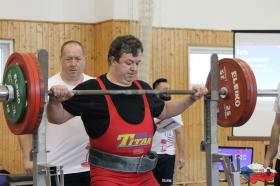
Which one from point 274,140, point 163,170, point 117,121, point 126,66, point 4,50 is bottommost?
point 163,170

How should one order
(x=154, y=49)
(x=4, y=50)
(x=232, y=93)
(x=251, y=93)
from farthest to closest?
(x=154, y=49) → (x=4, y=50) → (x=232, y=93) → (x=251, y=93)

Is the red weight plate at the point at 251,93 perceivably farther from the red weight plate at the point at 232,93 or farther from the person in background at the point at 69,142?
the person in background at the point at 69,142

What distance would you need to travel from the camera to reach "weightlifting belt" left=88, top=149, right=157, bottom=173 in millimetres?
3086

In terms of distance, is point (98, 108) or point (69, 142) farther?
point (69, 142)

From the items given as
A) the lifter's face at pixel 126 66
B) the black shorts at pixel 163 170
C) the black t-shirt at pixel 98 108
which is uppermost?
the lifter's face at pixel 126 66

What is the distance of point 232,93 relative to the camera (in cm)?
352

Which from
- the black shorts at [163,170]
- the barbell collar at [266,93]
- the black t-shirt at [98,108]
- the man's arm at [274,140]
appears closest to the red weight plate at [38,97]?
the black t-shirt at [98,108]

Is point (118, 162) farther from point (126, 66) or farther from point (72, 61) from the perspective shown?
point (72, 61)

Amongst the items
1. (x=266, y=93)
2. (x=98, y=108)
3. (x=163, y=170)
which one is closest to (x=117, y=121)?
(x=98, y=108)

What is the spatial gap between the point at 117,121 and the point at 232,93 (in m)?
0.86

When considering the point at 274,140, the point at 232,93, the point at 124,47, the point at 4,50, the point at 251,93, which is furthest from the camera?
the point at 4,50

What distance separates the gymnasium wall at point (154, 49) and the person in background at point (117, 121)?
18.7 feet

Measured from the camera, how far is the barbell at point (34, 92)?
2758mm

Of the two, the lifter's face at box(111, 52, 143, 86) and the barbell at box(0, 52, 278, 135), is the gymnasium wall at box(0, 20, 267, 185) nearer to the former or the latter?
the barbell at box(0, 52, 278, 135)
